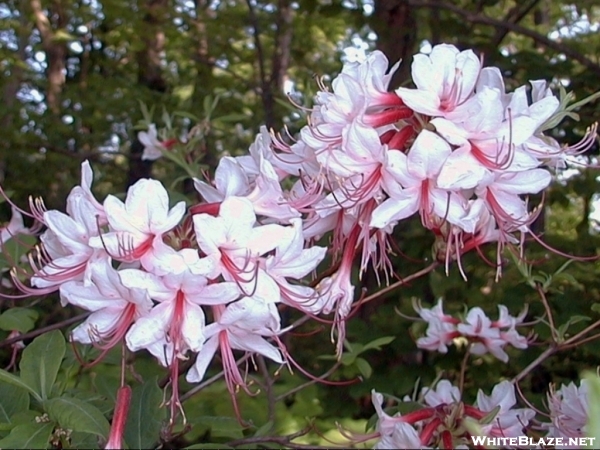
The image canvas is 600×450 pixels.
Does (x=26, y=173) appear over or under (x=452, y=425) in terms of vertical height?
under

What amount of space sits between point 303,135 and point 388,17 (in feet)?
6.80

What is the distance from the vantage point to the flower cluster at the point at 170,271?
3.47 ft

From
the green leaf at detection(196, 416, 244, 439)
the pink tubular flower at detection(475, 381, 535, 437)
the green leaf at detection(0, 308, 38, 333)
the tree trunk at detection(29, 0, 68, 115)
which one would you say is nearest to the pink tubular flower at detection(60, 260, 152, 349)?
the green leaf at detection(196, 416, 244, 439)

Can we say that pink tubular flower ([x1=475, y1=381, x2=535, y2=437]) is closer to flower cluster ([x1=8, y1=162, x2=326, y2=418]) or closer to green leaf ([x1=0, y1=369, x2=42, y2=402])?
flower cluster ([x1=8, y1=162, x2=326, y2=418])

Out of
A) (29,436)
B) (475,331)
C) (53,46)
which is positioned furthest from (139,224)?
(53,46)

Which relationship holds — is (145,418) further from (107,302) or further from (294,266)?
(294,266)

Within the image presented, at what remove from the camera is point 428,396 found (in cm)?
183

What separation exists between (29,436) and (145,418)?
0.75ft

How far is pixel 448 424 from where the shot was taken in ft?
4.43

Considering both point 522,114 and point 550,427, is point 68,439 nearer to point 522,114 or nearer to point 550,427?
point 522,114

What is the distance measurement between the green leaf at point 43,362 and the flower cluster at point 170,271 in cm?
8

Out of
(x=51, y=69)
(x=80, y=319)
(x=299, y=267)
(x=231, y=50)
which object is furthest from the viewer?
(x=51, y=69)

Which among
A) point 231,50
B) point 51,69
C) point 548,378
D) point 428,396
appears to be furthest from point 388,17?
point 51,69

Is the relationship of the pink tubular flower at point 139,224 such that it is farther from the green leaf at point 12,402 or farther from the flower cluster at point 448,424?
the flower cluster at point 448,424
